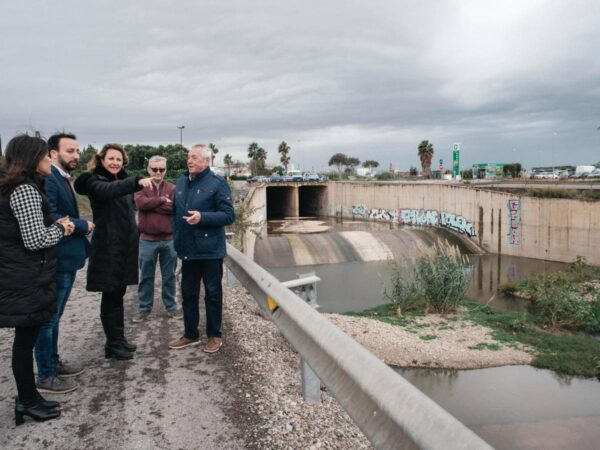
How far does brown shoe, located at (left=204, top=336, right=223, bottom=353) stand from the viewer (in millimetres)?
4656

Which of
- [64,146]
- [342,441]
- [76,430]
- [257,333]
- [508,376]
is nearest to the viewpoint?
[76,430]

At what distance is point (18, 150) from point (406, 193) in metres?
40.6

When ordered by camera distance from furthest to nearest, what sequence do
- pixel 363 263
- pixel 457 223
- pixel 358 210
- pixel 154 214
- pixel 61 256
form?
pixel 358 210 < pixel 457 223 < pixel 363 263 < pixel 154 214 < pixel 61 256

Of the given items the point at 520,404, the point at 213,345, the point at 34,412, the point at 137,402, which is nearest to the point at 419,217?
the point at 520,404

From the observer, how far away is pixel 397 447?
1.94 metres

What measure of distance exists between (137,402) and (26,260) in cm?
133

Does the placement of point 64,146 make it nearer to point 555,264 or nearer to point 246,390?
point 246,390

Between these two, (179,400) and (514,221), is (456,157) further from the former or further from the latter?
(179,400)

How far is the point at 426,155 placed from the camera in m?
72.4

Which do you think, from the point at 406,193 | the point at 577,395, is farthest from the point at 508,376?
the point at 406,193

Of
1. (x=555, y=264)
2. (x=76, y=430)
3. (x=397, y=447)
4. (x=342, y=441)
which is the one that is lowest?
(x=555, y=264)

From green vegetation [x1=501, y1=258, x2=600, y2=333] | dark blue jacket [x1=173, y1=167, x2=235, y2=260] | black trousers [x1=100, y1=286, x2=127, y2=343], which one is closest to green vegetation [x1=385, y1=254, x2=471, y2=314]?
green vegetation [x1=501, y1=258, x2=600, y2=333]

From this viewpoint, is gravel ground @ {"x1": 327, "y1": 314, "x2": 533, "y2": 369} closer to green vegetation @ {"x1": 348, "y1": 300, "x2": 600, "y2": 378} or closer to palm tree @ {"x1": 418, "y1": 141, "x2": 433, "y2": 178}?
green vegetation @ {"x1": 348, "y1": 300, "x2": 600, "y2": 378}

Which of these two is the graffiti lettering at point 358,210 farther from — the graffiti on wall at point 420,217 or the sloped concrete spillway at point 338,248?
the sloped concrete spillway at point 338,248
